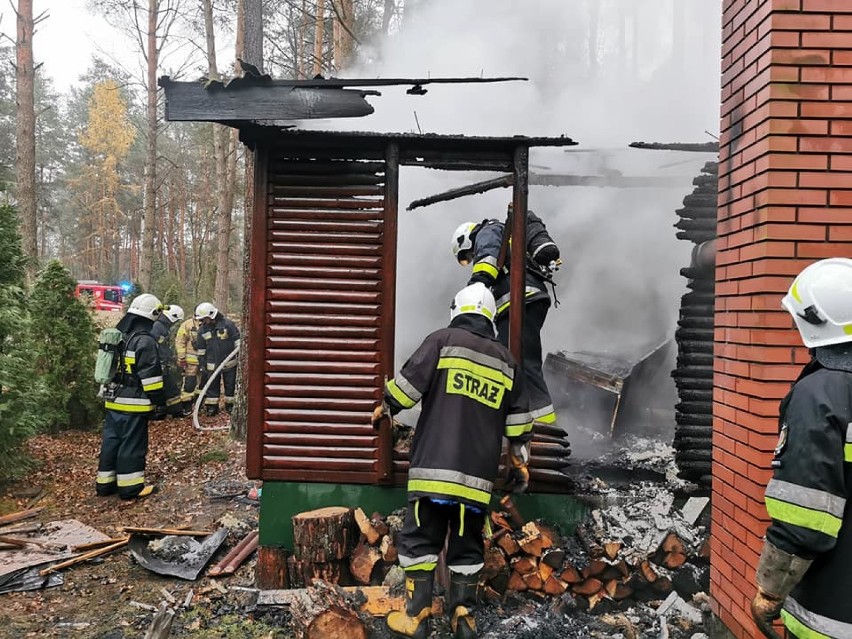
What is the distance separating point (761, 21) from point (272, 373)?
12.4ft

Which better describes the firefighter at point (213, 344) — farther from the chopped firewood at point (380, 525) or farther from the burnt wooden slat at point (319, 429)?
the chopped firewood at point (380, 525)

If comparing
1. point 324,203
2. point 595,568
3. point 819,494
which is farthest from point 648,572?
point 324,203

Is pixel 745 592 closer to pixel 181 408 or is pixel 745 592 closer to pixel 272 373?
pixel 272 373

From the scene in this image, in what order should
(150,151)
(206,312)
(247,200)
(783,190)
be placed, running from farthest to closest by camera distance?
(150,151), (206,312), (247,200), (783,190)

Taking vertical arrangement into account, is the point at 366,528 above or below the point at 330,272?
below

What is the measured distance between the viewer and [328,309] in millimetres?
4801

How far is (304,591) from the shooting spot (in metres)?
4.14

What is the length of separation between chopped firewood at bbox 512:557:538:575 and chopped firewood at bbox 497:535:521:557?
0.20 feet

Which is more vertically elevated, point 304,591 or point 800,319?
point 800,319

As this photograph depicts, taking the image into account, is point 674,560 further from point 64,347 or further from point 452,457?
point 64,347

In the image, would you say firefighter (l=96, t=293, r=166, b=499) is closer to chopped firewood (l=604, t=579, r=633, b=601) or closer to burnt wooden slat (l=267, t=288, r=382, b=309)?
burnt wooden slat (l=267, t=288, r=382, b=309)

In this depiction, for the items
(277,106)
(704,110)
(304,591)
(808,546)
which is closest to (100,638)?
(304,591)

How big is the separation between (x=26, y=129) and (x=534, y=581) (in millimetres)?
13491

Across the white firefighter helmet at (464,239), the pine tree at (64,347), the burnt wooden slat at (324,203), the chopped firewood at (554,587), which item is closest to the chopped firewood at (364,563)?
the chopped firewood at (554,587)
